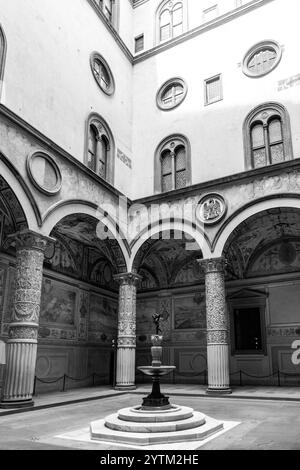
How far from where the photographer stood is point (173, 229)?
1491 cm

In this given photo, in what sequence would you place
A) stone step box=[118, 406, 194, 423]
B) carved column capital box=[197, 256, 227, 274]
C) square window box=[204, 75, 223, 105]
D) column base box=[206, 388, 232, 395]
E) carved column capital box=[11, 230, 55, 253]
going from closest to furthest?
stone step box=[118, 406, 194, 423] → carved column capital box=[11, 230, 55, 253] → column base box=[206, 388, 232, 395] → carved column capital box=[197, 256, 227, 274] → square window box=[204, 75, 223, 105]

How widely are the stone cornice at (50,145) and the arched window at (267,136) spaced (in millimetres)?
5229

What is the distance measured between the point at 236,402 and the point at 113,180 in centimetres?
884

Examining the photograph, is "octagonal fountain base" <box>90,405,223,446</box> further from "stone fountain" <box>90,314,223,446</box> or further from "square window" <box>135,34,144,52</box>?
"square window" <box>135,34,144,52</box>

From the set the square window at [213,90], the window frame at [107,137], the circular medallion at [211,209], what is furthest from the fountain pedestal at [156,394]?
the square window at [213,90]

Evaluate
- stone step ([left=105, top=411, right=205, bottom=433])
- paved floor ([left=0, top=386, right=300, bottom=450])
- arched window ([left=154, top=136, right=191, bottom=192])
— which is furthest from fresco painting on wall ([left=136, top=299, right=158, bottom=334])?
stone step ([left=105, top=411, right=205, bottom=433])

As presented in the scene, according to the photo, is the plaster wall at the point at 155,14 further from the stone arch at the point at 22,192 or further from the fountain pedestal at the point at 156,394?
the fountain pedestal at the point at 156,394

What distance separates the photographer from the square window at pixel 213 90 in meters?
15.9

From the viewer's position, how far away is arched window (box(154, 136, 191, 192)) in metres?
15.8

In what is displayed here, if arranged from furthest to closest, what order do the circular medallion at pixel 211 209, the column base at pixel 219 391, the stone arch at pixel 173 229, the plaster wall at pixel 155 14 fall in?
the plaster wall at pixel 155 14 → the stone arch at pixel 173 229 → the circular medallion at pixel 211 209 → the column base at pixel 219 391

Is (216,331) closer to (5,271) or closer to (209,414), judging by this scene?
(209,414)
